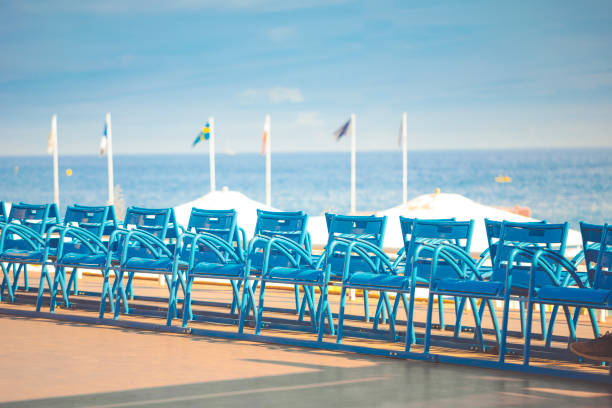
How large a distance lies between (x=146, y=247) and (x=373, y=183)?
72.4m

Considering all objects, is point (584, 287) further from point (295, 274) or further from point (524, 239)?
point (295, 274)

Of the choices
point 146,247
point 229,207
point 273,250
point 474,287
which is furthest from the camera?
point 229,207

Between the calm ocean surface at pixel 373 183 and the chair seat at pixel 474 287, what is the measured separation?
184 feet

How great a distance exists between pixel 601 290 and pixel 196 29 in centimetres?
7088

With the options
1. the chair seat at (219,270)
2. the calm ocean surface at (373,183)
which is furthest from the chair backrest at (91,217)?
the calm ocean surface at (373,183)

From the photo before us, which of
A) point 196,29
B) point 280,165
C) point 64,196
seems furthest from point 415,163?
point 64,196

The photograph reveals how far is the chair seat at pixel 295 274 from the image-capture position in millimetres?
5895

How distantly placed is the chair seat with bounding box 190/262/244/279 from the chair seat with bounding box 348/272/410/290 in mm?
964

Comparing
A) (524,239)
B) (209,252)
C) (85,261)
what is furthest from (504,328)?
(85,261)

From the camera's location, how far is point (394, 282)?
5.59 meters

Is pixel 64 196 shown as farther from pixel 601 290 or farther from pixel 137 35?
pixel 601 290

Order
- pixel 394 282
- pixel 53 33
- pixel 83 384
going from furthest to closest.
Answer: pixel 53 33, pixel 394 282, pixel 83 384

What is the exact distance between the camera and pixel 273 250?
6.50 metres

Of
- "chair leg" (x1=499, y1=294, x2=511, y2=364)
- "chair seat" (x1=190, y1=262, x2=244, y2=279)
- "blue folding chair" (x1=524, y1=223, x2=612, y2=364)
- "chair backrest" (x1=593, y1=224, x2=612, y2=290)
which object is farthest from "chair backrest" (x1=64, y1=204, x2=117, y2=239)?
"chair backrest" (x1=593, y1=224, x2=612, y2=290)
